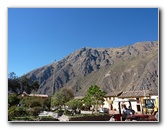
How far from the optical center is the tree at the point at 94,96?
618cm

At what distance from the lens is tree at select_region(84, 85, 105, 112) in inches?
243

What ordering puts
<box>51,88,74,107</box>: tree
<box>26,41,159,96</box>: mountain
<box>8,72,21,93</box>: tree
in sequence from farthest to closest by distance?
<box>51,88,74,107</box>: tree < <box>26,41,159,96</box>: mountain < <box>8,72,21,93</box>: tree

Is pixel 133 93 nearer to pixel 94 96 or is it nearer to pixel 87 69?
pixel 94 96

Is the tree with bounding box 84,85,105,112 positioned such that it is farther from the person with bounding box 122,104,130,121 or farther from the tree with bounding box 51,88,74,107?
the person with bounding box 122,104,130,121

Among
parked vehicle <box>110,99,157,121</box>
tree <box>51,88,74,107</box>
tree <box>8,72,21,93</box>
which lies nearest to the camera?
parked vehicle <box>110,99,157,121</box>

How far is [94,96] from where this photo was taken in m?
6.22

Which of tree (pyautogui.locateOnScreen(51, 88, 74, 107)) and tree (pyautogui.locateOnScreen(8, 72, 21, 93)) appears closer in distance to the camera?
tree (pyautogui.locateOnScreen(8, 72, 21, 93))

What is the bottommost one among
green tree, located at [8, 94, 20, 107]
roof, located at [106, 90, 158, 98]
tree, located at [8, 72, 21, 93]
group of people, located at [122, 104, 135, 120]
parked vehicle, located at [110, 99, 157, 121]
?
parked vehicle, located at [110, 99, 157, 121]

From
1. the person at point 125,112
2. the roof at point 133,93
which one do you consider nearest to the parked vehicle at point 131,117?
the person at point 125,112

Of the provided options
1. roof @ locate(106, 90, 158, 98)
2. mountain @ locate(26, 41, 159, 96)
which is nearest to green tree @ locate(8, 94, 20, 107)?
mountain @ locate(26, 41, 159, 96)

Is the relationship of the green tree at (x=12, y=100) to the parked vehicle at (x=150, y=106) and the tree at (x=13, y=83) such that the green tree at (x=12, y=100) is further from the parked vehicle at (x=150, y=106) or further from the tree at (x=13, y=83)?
the parked vehicle at (x=150, y=106)

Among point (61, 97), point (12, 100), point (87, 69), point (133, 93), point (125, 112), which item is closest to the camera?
point (12, 100)

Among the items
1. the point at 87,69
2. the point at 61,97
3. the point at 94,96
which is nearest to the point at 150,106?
the point at 94,96

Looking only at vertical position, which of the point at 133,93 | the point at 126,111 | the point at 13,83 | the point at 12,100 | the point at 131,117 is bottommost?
the point at 131,117
